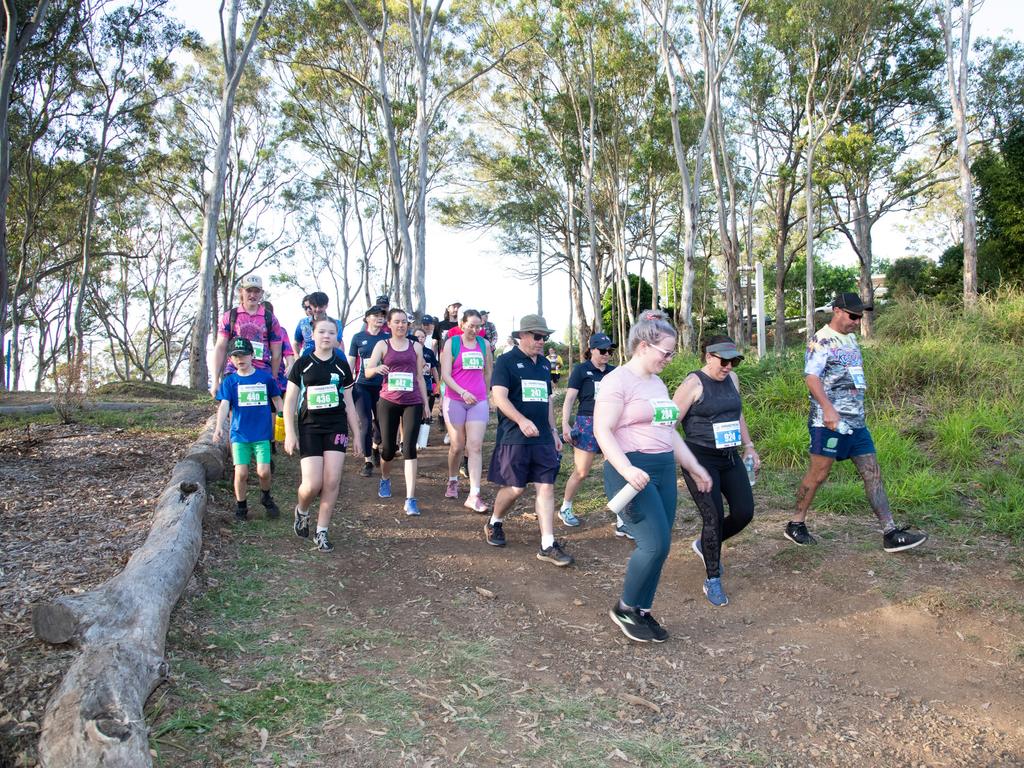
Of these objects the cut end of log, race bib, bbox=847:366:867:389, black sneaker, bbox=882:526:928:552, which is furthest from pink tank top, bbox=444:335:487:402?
the cut end of log

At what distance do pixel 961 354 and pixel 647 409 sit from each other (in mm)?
7188

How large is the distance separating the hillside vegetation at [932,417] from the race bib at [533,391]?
9.03 feet

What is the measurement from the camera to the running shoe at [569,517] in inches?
258

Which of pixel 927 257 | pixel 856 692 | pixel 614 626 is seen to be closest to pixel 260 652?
pixel 614 626

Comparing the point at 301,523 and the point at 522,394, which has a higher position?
the point at 522,394

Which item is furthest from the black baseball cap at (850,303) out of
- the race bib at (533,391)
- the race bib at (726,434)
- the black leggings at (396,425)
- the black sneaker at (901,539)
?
the black leggings at (396,425)

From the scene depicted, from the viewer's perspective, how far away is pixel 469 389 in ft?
22.0

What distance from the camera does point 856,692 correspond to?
11.8ft

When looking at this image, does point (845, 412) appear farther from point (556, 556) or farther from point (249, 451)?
point (249, 451)

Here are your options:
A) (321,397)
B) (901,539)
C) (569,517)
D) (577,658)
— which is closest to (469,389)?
(569,517)

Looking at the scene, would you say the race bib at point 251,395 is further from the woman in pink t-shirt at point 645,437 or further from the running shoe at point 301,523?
the woman in pink t-shirt at point 645,437

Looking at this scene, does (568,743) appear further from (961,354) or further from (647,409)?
(961,354)

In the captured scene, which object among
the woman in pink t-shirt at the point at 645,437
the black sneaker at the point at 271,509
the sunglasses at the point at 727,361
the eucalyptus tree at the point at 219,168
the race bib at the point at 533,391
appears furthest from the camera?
the eucalyptus tree at the point at 219,168

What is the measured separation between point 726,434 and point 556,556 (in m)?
1.66
